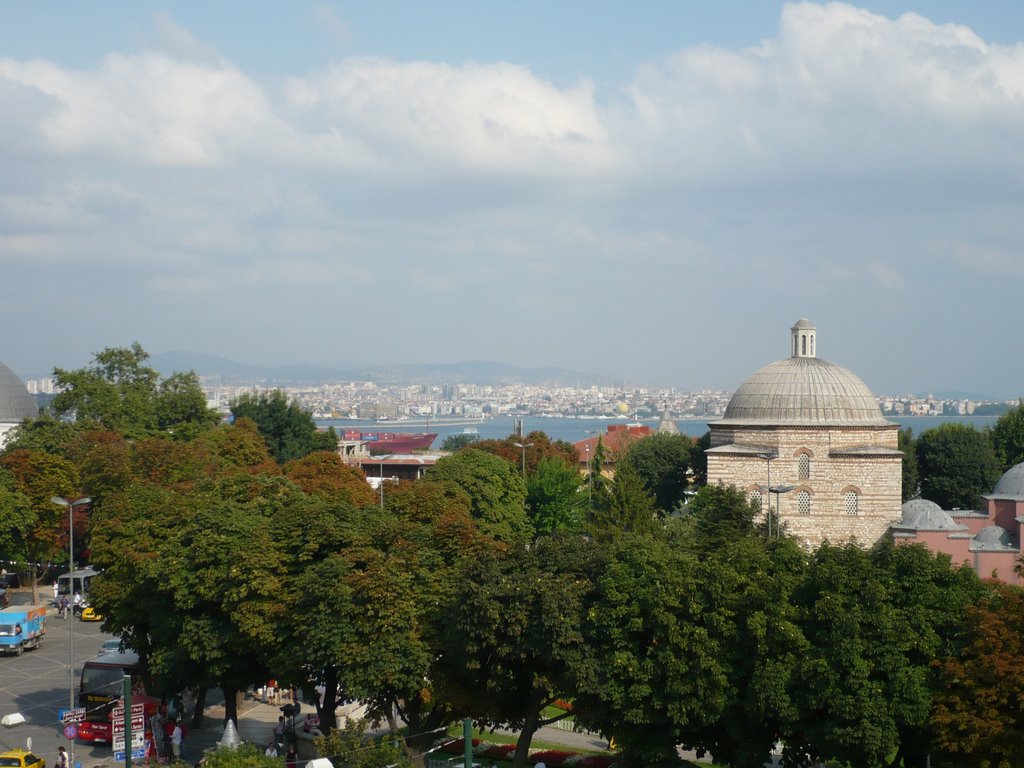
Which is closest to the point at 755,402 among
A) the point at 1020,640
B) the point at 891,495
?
the point at 891,495

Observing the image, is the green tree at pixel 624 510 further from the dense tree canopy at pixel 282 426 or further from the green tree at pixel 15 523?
the dense tree canopy at pixel 282 426

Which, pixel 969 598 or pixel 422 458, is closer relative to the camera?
pixel 969 598

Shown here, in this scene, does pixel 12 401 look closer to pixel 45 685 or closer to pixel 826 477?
pixel 45 685

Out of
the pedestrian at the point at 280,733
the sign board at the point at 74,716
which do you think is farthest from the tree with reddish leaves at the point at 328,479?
the sign board at the point at 74,716

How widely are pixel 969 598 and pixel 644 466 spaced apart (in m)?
39.0

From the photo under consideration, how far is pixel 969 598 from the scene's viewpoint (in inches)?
788

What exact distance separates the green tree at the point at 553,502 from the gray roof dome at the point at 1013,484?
16018 millimetres

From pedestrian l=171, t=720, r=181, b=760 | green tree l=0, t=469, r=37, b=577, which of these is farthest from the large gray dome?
pedestrian l=171, t=720, r=181, b=760

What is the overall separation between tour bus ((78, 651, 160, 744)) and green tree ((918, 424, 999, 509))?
40.3 meters

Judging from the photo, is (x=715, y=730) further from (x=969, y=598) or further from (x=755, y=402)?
(x=755, y=402)

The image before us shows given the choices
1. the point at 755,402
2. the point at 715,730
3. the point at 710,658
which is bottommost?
the point at 715,730

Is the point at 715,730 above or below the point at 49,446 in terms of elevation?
below

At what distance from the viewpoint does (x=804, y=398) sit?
167ft

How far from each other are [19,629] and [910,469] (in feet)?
127
